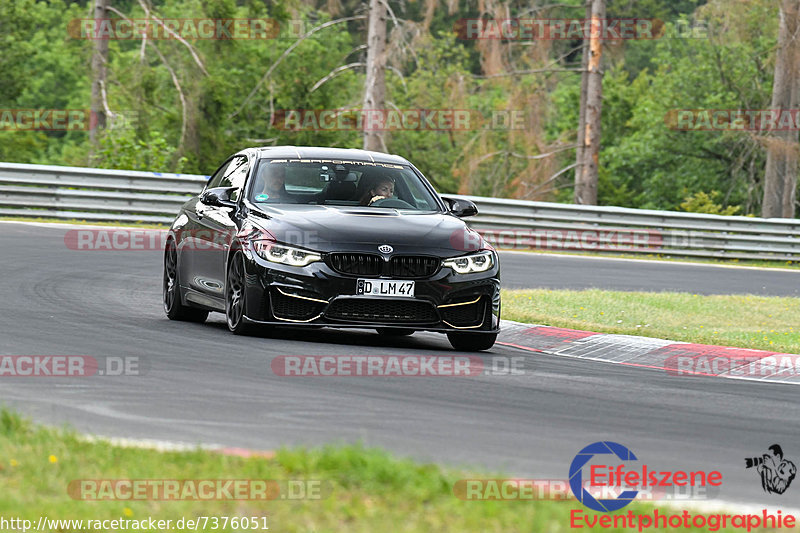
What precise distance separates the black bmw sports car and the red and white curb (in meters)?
1.22

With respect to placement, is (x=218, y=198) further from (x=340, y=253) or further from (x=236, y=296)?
(x=340, y=253)

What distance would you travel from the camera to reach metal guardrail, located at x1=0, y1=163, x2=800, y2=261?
23750 millimetres

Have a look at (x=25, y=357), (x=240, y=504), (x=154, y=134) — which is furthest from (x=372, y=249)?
(x=154, y=134)

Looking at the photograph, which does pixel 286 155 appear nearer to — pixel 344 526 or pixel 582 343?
pixel 582 343

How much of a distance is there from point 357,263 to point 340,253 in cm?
16

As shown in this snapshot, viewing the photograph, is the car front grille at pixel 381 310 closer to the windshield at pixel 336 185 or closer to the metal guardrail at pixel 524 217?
the windshield at pixel 336 185

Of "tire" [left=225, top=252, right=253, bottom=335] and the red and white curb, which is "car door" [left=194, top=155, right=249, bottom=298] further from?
the red and white curb

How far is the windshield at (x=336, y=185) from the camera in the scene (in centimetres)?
1172

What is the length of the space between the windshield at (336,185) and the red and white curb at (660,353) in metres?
1.71

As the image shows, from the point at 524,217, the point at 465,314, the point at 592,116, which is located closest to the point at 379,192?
the point at 465,314

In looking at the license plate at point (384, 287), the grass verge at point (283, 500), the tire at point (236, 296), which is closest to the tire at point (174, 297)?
the tire at point (236, 296)

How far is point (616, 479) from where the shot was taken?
613cm

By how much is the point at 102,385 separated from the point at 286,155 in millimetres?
4485

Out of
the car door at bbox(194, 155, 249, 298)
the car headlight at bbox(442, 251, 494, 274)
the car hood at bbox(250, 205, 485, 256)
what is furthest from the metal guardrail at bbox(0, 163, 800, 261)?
the car headlight at bbox(442, 251, 494, 274)
